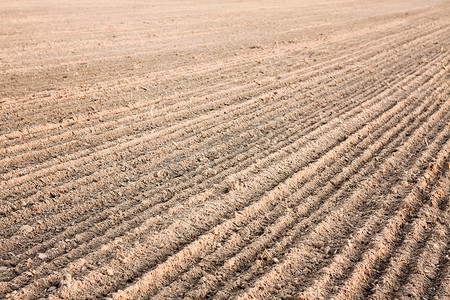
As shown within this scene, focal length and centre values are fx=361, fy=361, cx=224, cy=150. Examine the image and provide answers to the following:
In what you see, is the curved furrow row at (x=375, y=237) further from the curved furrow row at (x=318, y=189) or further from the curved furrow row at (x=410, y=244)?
the curved furrow row at (x=318, y=189)

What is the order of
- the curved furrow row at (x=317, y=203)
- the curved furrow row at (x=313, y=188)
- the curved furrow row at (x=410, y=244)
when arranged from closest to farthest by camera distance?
the curved furrow row at (x=410, y=244), the curved furrow row at (x=313, y=188), the curved furrow row at (x=317, y=203)

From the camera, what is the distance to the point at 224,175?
452cm

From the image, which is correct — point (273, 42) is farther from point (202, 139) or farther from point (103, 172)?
point (103, 172)

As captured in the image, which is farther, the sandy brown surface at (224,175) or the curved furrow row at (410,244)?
the sandy brown surface at (224,175)

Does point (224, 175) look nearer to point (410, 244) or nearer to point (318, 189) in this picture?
point (318, 189)

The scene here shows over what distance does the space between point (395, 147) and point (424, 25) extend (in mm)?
12075

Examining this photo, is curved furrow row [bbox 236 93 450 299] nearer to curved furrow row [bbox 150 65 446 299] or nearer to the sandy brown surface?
the sandy brown surface

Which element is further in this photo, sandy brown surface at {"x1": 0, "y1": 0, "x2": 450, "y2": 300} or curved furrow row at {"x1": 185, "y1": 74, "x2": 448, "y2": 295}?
curved furrow row at {"x1": 185, "y1": 74, "x2": 448, "y2": 295}

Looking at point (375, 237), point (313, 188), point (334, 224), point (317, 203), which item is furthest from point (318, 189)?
point (375, 237)

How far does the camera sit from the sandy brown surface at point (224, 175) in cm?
315

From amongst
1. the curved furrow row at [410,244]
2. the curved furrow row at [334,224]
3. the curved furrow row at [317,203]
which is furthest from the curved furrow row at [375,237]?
the curved furrow row at [317,203]

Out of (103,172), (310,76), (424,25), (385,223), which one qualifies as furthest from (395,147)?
(424,25)

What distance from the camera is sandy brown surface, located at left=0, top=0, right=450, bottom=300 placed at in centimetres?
315

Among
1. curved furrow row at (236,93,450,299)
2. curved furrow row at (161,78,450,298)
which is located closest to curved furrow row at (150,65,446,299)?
curved furrow row at (161,78,450,298)
